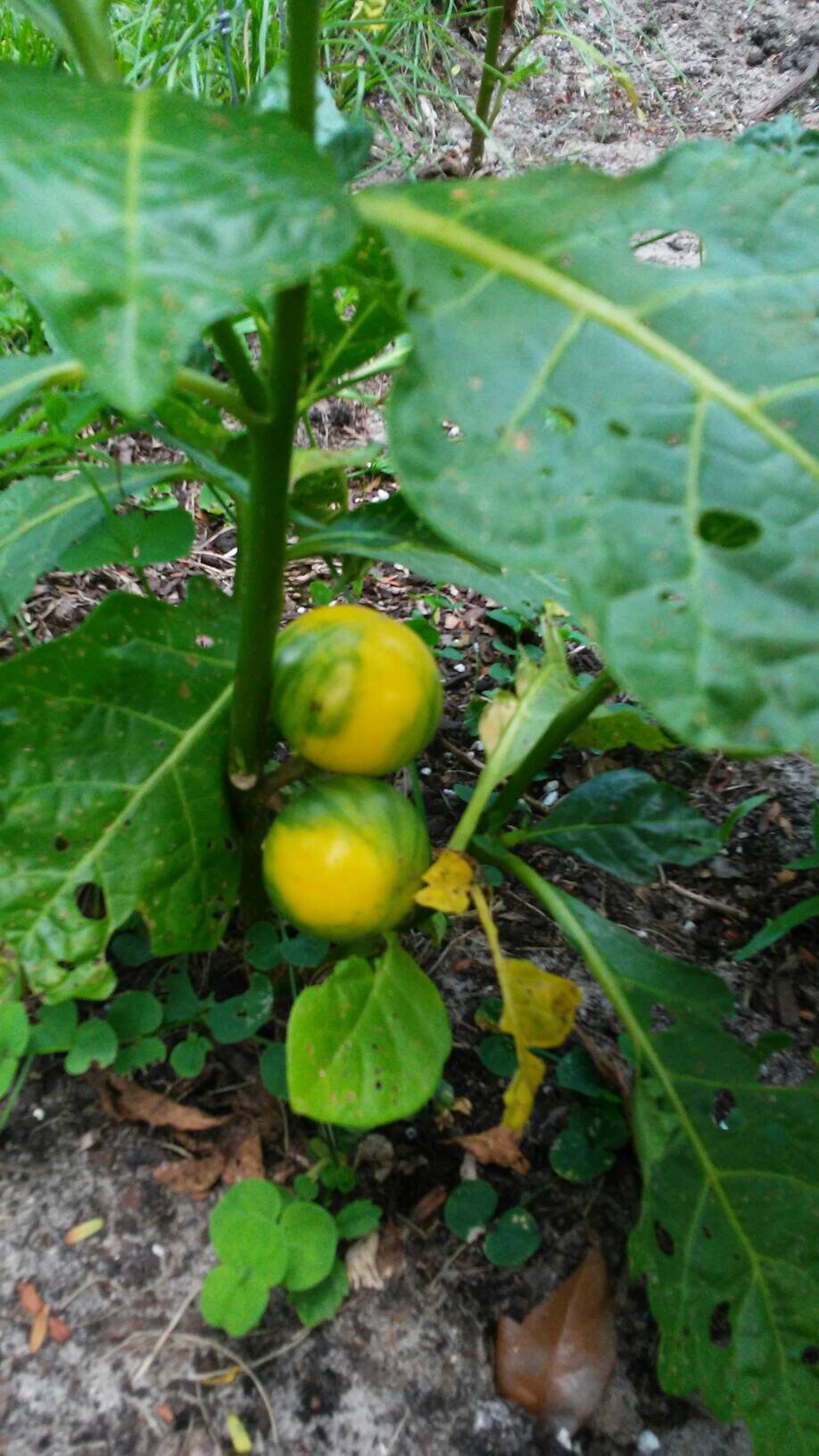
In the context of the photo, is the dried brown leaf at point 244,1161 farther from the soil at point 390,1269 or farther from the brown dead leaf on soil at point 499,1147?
the brown dead leaf on soil at point 499,1147

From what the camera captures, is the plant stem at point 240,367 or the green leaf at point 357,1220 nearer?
the plant stem at point 240,367

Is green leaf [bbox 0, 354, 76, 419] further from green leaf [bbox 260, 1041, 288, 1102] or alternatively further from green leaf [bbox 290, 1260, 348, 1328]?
green leaf [bbox 290, 1260, 348, 1328]

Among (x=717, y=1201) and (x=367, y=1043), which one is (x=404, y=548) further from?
(x=717, y=1201)

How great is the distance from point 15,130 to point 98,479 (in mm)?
637

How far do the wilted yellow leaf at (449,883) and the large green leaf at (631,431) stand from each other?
40cm

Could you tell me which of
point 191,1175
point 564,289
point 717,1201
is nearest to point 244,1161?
point 191,1175

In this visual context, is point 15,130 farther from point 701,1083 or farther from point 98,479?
point 701,1083

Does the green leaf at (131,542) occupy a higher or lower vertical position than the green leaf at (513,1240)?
higher

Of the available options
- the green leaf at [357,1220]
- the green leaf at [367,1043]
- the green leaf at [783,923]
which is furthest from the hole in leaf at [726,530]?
the green leaf at [357,1220]

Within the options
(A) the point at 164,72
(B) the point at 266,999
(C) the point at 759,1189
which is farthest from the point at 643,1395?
(A) the point at 164,72

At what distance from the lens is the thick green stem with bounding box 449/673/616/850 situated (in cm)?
110

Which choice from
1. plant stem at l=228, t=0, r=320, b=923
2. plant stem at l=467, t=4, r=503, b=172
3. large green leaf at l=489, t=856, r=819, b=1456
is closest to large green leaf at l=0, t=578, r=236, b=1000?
plant stem at l=228, t=0, r=320, b=923

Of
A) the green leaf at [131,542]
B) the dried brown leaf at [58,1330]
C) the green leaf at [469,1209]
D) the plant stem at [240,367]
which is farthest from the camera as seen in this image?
the green leaf at [131,542]

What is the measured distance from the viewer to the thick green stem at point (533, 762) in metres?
1.10
